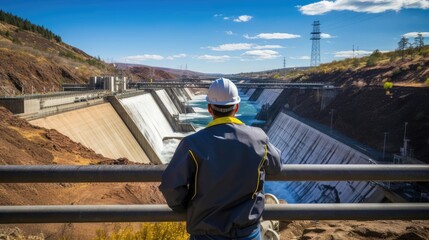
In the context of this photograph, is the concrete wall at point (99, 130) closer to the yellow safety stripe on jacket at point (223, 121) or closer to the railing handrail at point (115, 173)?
the railing handrail at point (115, 173)

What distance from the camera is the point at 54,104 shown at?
3569 centimetres

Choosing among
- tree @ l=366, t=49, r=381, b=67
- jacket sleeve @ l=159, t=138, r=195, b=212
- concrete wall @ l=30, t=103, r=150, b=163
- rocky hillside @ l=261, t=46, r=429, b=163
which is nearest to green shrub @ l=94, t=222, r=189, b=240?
jacket sleeve @ l=159, t=138, r=195, b=212

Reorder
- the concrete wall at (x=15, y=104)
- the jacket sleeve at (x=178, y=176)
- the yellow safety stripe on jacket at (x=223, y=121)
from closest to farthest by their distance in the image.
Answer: the jacket sleeve at (x=178, y=176), the yellow safety stripe on jacket at (x=223, y=121), the concrete wall at (x=15, y=104)

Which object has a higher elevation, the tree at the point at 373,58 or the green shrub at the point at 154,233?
the tree at the point at 373,58

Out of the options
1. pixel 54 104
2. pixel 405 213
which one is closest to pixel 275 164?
pixel 405 213

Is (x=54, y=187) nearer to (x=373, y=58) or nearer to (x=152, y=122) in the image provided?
(x=152, y=122)

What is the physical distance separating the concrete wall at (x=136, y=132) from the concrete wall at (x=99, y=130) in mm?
547

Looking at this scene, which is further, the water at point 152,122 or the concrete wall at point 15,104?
the water at point 152,122

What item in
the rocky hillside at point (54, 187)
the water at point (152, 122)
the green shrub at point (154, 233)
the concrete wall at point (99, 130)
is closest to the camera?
the green shrub at point (154, 233)

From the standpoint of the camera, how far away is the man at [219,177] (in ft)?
8.38

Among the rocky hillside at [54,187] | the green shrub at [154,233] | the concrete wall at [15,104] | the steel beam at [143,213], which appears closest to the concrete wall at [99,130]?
the concrete wall at [15,104]

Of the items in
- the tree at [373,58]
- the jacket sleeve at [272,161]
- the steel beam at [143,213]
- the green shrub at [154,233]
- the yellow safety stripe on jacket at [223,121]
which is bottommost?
the green shrub at [154,233]

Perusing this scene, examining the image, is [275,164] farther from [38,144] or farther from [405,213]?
[38,144]

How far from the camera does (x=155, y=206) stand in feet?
10.6
